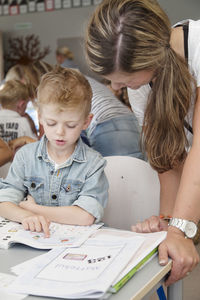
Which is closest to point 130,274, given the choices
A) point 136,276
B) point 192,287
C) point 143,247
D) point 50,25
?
point 136,276

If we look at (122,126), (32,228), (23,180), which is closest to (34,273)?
(32,228)

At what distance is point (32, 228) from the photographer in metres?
1.11

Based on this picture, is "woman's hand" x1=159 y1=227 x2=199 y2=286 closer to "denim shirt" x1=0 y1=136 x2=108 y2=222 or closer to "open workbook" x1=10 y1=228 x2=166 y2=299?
"open workbook" x1=10 y1=228 x2=166 y2=299

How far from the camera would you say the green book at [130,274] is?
77 cm

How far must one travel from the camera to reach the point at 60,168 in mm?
1354

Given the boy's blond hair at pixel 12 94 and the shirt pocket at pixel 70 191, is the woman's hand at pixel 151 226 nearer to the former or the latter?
the shirt pocket at pixel 70 191

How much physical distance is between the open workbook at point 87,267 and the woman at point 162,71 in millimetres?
75

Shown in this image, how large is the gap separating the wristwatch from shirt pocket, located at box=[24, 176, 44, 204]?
0.49 m

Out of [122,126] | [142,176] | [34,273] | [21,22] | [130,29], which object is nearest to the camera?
[34,273]

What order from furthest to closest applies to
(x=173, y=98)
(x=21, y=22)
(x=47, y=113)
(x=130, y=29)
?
(x=21, y=22) → (x=47, y=113) → (x=173, y=98) → (x=130, y=29)

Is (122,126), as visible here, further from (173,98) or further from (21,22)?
(21,22)

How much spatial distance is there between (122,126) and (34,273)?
1.30 meters

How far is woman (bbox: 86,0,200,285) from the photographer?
1.06 m

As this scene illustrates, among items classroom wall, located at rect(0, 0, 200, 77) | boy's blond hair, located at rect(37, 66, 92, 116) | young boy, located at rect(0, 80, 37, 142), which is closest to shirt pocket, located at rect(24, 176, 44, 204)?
boy's blond hair, located at rect(37, 66, 92, 116)
